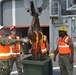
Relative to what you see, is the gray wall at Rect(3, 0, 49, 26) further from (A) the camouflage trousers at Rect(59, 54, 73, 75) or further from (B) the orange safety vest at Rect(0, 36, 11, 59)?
(B) the orange safety vest at Rect(0, 36, 11, 59)

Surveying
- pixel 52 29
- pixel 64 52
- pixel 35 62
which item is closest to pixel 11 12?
pixel 52 29

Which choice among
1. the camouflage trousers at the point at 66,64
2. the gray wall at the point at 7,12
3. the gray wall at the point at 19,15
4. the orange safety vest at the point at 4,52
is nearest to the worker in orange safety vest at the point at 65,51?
the camouflage trousers at the point at 66,64

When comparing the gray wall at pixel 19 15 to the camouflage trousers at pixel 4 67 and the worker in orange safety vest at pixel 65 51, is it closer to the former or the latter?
the worker in orange safety vest at pixel 65 51

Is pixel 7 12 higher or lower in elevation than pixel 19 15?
Answer: higher

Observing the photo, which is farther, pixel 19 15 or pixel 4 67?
pixel 19 15

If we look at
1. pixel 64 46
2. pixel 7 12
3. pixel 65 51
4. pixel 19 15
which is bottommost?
pixel 65 51

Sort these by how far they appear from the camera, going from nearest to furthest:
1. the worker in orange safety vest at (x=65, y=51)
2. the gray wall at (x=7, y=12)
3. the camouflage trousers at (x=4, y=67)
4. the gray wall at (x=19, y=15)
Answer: the camouflage trousers at (x=4, y=67), the worker in orange safety vest at (x=65, y=51), the gray wall at (x=19, y=15), the gray wall at (x=7, y=12)

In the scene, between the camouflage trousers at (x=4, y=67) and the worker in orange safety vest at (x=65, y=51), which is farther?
the worker in orange safety vest at (x=65, y=51)

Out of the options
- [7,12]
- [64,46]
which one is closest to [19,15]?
[7,12]

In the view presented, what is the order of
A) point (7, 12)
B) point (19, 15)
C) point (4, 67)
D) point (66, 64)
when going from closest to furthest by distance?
point (4, 67)
point (66, 64)
point (19, 15)
point (7, 12)

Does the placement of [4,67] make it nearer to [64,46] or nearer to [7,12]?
[64,46]

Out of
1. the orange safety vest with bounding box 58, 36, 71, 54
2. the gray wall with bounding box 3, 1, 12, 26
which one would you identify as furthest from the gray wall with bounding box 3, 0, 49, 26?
the orange safety vest with bounding box 58, 36, 71, 54

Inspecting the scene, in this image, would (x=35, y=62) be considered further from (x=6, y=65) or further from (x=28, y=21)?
(x=28, y=21)

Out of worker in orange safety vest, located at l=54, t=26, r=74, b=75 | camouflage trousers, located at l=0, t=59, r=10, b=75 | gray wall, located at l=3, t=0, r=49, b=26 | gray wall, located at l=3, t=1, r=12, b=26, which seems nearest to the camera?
camouflage trousers, located at l=0, t=59, r=10, b=75
